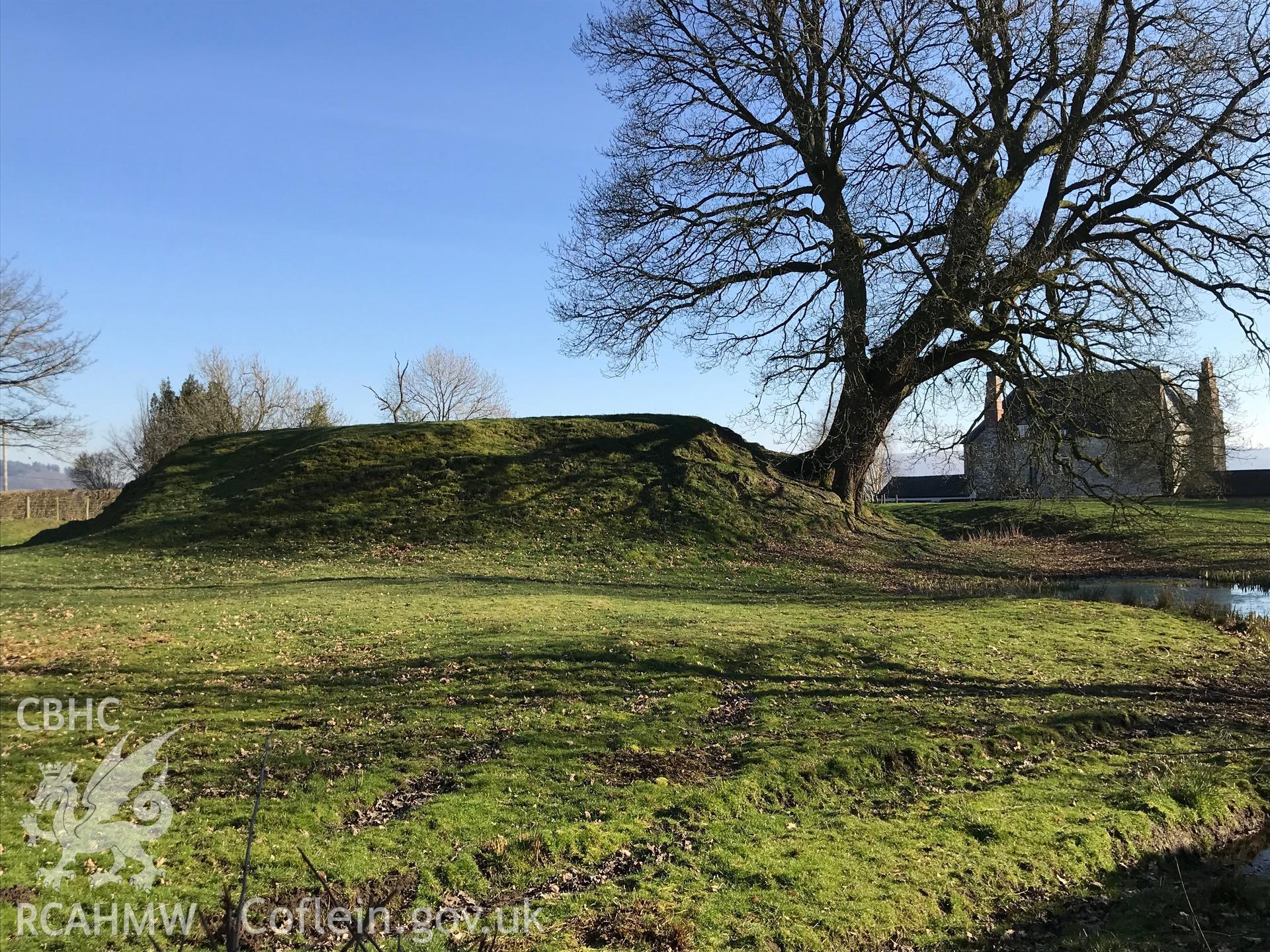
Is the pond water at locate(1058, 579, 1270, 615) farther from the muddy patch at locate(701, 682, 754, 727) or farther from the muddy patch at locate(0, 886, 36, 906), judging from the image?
the muddy patch at locate(0, 886, 36, 906)

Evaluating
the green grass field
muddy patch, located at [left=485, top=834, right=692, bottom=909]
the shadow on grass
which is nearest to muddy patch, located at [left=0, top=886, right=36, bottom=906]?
the green grass field

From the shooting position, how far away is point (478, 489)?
27.6 metres

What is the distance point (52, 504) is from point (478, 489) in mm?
36321

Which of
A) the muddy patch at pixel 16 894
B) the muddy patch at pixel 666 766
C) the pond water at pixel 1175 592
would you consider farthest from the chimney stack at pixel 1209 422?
the muddy patch at pixel 16 894

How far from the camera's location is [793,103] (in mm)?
26516

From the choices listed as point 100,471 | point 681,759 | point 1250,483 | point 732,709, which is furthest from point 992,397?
point 100,471

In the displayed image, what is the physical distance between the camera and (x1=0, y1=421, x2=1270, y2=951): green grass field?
633 centimetres

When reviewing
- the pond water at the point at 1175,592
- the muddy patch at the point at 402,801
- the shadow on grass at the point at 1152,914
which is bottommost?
the shadow on grass at the point at 1152,914

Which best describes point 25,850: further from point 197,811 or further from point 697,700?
point 697,700

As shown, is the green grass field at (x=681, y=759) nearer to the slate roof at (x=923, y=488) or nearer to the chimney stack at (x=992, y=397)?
the chimney stack at (x=992, y=397)

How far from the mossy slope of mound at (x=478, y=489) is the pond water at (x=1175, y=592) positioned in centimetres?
807

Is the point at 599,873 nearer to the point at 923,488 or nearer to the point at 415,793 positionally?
the point at 415,793

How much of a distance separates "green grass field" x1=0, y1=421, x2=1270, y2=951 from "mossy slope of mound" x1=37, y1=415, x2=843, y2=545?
8562 mm

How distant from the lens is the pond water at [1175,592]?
64.3 feet
